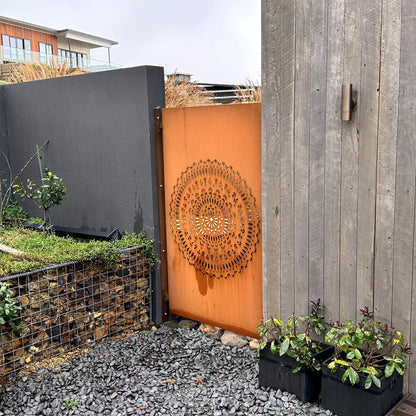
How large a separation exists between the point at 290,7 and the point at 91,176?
8.74 feet

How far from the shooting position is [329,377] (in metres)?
2.70

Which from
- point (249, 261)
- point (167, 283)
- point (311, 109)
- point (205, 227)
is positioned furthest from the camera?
point (167, 283)

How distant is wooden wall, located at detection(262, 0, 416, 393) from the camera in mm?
2596

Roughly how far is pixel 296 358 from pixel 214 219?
51.9 inches

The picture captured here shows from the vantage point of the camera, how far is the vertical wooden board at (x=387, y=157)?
2555 millimetres

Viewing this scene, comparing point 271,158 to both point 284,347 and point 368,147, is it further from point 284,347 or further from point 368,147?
point 284,347

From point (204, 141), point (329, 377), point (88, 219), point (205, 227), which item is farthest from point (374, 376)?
point (88, 219)

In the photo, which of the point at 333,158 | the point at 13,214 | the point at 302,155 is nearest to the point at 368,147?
the point at 333,158

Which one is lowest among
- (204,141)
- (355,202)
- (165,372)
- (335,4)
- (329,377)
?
(165,372)

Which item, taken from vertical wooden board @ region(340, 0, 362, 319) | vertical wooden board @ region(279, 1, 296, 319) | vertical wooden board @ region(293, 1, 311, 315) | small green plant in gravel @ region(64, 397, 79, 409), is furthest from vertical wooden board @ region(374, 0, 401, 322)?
small green plant in gravel @ region(64, 397, 79, 409)

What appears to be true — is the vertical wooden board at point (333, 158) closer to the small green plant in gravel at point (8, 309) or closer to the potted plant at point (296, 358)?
the potted plant at point (296, 358)

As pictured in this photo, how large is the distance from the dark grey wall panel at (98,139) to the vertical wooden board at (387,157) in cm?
204

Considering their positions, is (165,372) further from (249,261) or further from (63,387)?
(249,261)

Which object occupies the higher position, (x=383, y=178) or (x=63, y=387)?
(x=383, y=178)
